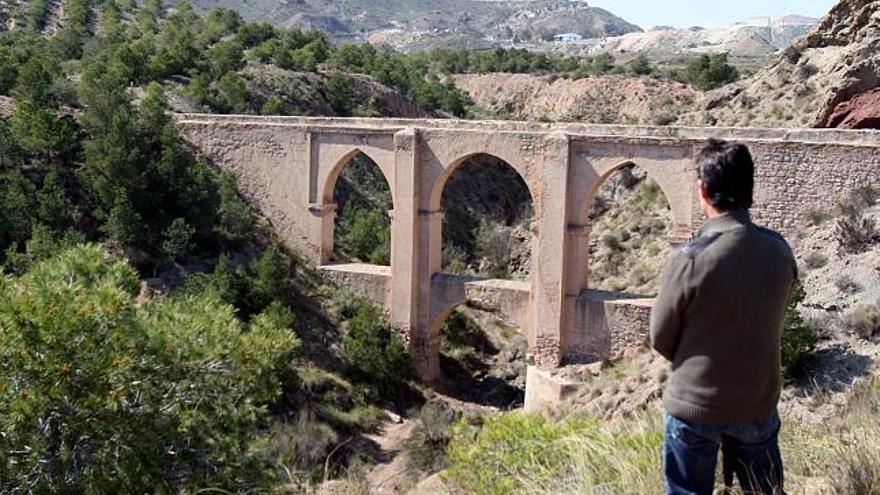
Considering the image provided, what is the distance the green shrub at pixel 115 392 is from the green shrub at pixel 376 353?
32.0 ft

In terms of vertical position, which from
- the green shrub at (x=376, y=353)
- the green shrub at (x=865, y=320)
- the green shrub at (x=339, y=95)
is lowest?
the green shrub at (x=376, y=353)

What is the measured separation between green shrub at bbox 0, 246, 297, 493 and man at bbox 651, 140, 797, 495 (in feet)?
20.7

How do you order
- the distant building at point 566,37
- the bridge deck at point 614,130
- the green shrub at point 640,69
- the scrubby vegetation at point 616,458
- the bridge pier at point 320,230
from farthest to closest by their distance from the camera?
the distant building at point 566,37 < the green shrub at point 640,69 < the bridge pier at point 320,230 < the bridge deck at point 614,130 < the scrubby vegetation at point 616,458

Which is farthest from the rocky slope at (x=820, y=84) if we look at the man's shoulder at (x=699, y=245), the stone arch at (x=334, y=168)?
the man's shoulder at (x=699, y=245)

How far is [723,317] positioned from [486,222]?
1130 inches

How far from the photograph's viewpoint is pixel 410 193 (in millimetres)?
21062

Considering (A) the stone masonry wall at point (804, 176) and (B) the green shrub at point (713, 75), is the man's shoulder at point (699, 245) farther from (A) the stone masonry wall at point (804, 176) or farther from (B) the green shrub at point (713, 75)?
(B) the green shrub at point (713, 75)

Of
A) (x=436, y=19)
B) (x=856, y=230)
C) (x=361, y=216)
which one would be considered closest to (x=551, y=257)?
(x=856, y=230)

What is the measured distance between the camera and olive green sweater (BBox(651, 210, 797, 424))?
166 inches

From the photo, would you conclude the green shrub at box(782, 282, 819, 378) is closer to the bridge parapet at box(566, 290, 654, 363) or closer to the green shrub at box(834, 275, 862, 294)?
the green shrub at box(834, 275, 862, 294)

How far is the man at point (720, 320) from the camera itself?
423 cm

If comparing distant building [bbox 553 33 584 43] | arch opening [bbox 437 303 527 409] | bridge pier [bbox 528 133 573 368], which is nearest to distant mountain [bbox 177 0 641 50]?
distant building [bbox 553 33 584 43]

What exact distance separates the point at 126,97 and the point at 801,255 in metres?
18.7

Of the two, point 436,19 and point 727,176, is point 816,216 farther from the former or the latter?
point 436,19
